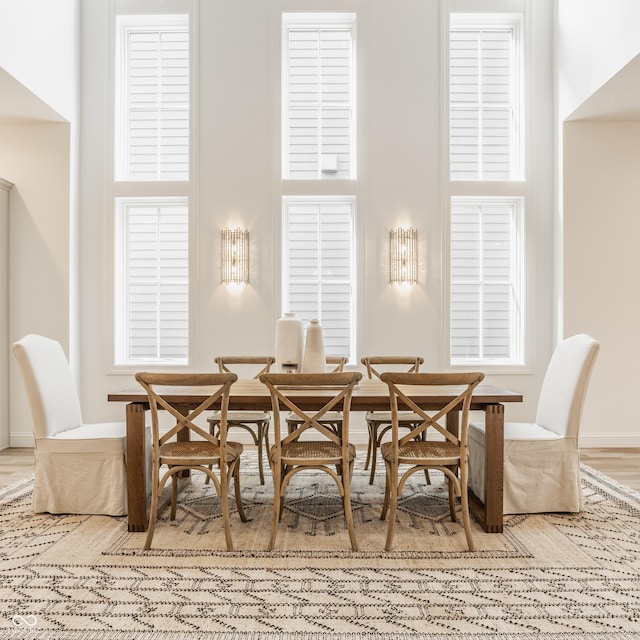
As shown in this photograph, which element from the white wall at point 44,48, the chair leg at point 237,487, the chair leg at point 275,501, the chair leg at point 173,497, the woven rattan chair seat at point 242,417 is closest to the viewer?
the chair leg at point 275,501

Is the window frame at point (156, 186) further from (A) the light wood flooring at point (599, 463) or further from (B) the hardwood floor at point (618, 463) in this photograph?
(B) the hardwood floor at point (618, 463)

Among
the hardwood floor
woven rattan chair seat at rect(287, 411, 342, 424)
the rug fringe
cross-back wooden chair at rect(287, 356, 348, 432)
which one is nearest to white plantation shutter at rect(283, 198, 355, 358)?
cross-back wooden chair at rect(287, 356, 348, 432)

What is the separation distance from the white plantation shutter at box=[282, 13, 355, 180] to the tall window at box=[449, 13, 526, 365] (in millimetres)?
1068

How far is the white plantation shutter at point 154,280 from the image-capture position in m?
5.54

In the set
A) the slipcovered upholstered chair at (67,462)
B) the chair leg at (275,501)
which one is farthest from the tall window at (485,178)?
the slipcovered upholstered chair at (67,462)

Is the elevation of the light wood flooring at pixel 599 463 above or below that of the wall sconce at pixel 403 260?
below

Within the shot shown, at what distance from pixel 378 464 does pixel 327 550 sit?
181cm

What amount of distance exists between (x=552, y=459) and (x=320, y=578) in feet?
5.29

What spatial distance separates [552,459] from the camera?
128 inches

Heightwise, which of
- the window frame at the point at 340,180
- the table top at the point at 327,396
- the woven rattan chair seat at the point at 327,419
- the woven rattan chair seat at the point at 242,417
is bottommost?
the woven rattan chair seat at the point at 327,419

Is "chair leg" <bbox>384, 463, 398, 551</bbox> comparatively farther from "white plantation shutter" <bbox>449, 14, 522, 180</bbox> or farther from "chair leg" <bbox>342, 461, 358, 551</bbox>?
"white plantation shutter" <bbox>449, 14, 522, 180</bbox>

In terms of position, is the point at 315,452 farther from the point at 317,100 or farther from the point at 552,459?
the point at 317,100

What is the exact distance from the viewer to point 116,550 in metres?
2.78

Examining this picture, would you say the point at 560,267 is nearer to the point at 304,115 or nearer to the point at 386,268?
the point at 386,268
